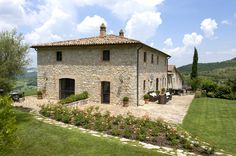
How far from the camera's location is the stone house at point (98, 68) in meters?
19.4

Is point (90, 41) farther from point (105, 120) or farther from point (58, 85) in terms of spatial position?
point (105, 120)

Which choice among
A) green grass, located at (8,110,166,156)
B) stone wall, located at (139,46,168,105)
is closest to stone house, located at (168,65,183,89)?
stone wall, located at (139,46,168,105)

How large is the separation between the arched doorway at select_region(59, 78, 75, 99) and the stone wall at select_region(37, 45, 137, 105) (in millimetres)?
326

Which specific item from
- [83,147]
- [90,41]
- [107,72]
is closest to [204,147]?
[83,147]

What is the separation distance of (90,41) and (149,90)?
6797 mm

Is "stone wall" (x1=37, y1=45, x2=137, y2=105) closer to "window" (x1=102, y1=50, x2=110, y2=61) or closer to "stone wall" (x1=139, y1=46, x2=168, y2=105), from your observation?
"window" (x1=102, y1=50, x2=110, y2=61)

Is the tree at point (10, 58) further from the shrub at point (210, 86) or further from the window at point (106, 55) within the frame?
the shrub at point (210, 86)

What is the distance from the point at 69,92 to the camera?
2209 cm

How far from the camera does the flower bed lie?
33.4 ft

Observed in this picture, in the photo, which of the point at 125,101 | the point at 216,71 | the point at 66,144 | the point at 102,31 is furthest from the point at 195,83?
the point at 216,71

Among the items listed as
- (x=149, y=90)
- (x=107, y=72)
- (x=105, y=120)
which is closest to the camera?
(x=105, y=120)

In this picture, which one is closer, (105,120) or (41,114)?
(105,120)

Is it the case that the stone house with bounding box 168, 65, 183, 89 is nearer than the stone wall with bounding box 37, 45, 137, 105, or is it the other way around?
the stone wall with bounding box 37, 45, 137, 105

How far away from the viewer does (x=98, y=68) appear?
2055cm
